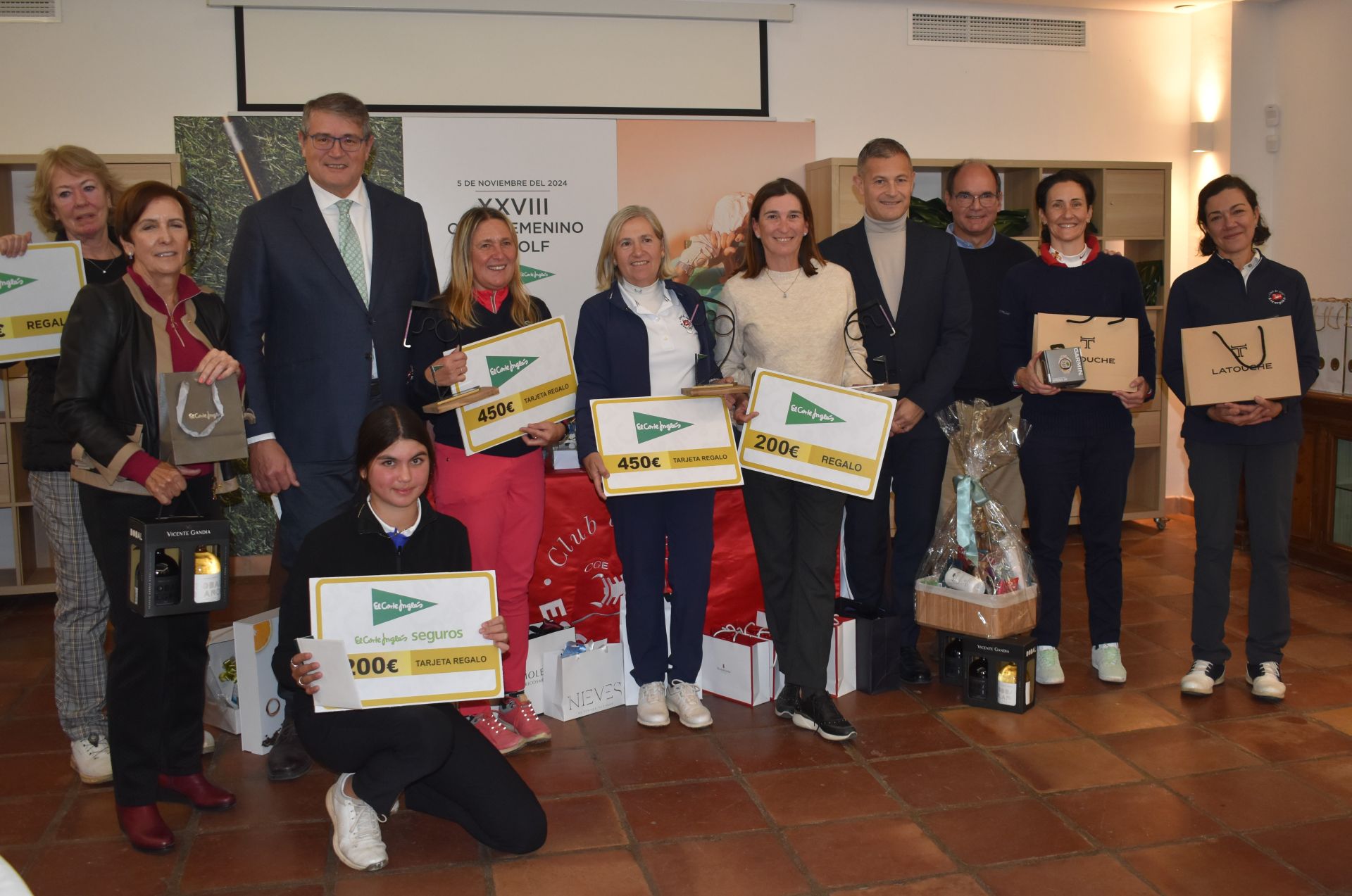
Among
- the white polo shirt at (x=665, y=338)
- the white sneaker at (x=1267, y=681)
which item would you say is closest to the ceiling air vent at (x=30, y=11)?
the white polo shirt at (x=665, y=338)

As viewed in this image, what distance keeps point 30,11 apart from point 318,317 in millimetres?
3495

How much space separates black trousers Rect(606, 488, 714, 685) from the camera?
3.38m

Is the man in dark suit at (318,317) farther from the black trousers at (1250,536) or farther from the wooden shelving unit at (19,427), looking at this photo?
the black trousers at (1250,536)

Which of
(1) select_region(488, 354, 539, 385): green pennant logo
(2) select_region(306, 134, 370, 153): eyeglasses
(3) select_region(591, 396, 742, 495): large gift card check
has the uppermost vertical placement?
(2) select_region(306, 134, 370, 153): eyeglasses

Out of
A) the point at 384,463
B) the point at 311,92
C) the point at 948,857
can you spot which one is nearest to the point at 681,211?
the point at 311,92

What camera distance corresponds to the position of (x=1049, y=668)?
3.83 m

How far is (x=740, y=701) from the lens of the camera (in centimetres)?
373

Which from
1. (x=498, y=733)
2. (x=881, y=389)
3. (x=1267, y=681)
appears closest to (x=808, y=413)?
(x=881, y=389)

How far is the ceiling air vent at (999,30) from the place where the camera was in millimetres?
6227

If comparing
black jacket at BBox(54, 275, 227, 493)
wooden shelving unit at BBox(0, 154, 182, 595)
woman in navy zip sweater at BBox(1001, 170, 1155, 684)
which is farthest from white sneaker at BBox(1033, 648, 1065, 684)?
wooden shelving unit at BBox(0, 154, 182, 595)

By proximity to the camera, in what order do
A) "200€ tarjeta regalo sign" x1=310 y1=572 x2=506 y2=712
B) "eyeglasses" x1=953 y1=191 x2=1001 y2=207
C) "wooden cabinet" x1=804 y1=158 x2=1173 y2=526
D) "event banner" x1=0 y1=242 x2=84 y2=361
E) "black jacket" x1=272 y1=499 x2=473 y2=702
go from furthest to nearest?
"wooden cabinet" x1=804 y1=158 x2=1173 y2=526 < "eyeglasses" x1=953 y1=191 x2=1001 y2=207 < "event banner" x1=0 y1=242 x2=84 y2=361 < "black jacket" x1=272 y1=499 x2=473 y2=702 < "200€ tarjeta regalo sign" x1=310 y1=572 x2=506 y2=712

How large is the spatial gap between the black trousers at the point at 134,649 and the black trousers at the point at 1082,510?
260 centimetres

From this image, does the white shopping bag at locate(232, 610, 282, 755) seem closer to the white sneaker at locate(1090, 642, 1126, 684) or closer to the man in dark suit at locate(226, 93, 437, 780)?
the man in dark suit at locate(226, 93, 437, 780)

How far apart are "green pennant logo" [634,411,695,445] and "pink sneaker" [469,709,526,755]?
0.96m
